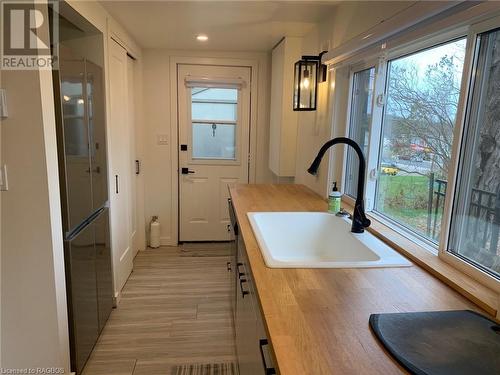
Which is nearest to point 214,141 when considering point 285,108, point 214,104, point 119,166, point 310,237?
point 214,104

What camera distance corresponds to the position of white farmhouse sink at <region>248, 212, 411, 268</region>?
1.67 metres

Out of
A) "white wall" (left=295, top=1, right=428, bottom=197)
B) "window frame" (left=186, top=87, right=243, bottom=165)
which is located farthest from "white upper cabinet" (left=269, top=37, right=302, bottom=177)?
"window frame" (left=186, top=87, right=243, bottom=165)

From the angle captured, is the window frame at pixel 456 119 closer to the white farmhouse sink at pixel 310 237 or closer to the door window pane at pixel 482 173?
the door window pane at pixel 482 173

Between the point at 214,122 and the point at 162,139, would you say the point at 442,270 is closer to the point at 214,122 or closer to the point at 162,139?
the point at 214,122

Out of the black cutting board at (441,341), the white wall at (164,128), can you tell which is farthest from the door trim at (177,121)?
the black cutting board at (441,341)

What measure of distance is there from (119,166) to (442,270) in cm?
254

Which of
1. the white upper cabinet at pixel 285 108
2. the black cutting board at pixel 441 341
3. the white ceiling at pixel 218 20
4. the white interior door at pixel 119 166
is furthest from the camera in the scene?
the white upper cabinet at pixel 285 108

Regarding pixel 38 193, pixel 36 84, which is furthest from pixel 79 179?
pixel 36 84

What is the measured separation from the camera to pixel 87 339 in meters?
2.16

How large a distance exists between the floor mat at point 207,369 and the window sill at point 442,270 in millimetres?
1231

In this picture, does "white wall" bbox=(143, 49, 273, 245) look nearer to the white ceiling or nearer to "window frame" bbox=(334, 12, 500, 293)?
the white ceiling

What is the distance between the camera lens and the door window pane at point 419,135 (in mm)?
1598

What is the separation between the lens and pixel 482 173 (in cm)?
132

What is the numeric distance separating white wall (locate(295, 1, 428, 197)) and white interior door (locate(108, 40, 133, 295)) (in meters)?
1.61
